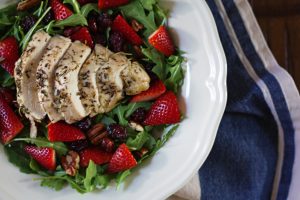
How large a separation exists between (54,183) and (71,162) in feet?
0.27

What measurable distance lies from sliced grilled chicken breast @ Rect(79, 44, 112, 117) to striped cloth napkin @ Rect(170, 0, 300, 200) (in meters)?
0.45

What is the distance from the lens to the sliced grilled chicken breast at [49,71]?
1.39 metres

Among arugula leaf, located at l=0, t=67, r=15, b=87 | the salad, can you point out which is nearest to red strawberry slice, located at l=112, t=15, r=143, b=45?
the salad

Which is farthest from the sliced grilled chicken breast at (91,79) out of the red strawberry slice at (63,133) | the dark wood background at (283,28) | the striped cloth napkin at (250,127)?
the dark wood background at (283,28)

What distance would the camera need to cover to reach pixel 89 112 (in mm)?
1448

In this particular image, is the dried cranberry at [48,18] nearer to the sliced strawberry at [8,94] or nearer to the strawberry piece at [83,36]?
the strawberry piece at [83,36]

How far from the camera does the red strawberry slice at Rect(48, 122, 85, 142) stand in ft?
4.79

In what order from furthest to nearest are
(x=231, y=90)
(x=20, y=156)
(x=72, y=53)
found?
(x=231, y=90) → (x=20, y=156) → (x=72, y=53)

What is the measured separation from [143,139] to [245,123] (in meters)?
0.46

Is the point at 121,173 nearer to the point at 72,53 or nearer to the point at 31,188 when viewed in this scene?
the point at 31,188

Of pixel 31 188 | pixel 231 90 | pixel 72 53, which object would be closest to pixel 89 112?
pixel 72 53

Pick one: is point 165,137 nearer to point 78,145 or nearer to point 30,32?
point 78,145

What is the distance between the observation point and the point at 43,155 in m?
1.48

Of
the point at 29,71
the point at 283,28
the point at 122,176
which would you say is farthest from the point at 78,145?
the point at 283,28
